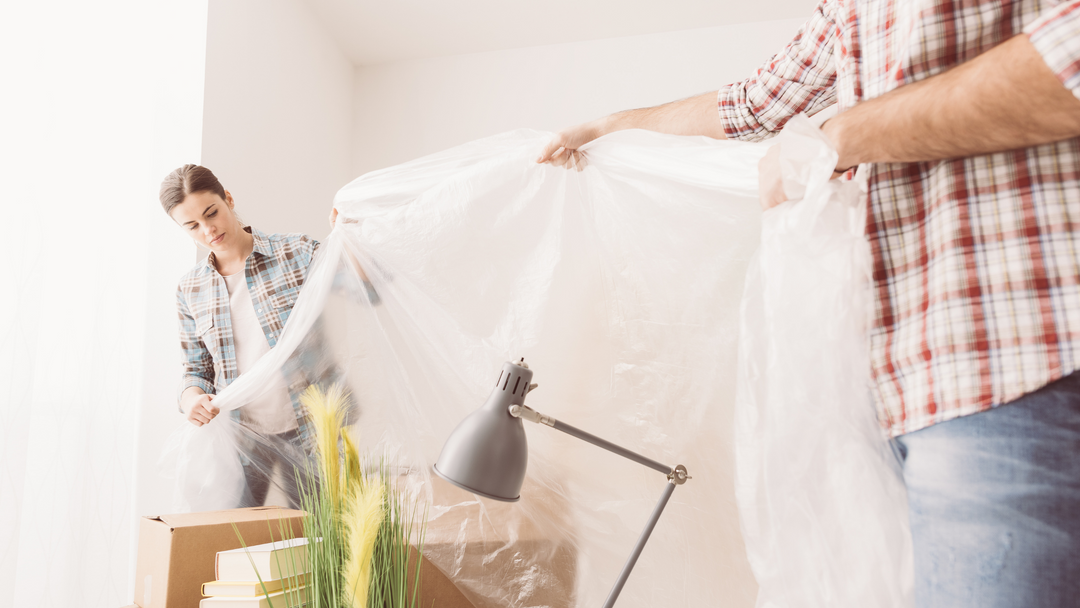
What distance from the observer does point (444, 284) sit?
3.20 ft

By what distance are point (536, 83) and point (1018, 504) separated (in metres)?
2.49

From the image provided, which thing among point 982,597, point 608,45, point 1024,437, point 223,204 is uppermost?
point 608,45

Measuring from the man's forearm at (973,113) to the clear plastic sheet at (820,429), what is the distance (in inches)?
1.7

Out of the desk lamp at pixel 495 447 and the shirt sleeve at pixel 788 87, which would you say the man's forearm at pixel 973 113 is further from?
the desk lamp at pixel 495 447

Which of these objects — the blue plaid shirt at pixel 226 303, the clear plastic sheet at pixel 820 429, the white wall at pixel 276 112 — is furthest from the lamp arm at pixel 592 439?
the white wall at pixel 276 112

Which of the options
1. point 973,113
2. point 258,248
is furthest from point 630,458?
point 258,248

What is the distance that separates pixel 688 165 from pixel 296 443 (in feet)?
2.60

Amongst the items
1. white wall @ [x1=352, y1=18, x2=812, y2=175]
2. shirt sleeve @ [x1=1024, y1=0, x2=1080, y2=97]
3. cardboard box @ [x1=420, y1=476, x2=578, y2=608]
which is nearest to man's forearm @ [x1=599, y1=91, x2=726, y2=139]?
shirt sleeve @ [x1=1024, y1=0, x2=1080, y2=97]

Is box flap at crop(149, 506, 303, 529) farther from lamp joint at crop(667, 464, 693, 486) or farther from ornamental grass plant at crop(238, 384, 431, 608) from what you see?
lamp joint at crop(667, 464, 693, 486)

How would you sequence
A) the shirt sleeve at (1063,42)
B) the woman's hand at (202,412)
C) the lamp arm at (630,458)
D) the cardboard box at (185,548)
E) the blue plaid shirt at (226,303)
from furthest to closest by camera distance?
the blue plaid shirt at (226,303)
the woman's hand at (202,412)
the cardboard box at (185,548)
the lamp arm at (630,458)
the shirt sleeve at (1063,42)

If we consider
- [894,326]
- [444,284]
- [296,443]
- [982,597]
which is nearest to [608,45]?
[444,284]

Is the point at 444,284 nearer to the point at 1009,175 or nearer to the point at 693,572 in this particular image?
the point at 693,572

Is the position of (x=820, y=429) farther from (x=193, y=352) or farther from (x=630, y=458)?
(x=193, y=352)

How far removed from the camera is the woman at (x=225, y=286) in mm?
1354
